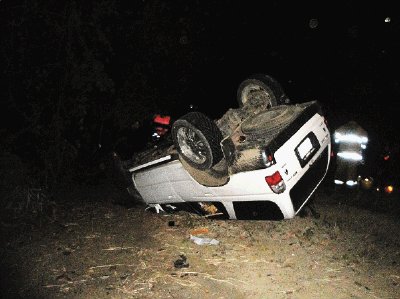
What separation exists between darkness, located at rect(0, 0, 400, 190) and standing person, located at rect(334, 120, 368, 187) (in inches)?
69.8

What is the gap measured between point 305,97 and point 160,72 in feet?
27.0

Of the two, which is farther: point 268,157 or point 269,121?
point 269,121

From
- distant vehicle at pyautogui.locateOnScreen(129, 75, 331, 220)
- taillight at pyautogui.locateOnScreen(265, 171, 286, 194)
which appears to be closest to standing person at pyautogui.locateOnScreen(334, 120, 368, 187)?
distant vehicle at pyautogui.locateOnScreen(129, 75, 331, 220)

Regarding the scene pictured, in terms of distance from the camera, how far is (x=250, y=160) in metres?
4.35

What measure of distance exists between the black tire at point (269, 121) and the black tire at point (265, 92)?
471 millimetres

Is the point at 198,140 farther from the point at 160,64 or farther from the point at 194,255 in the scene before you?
the point at 160,64

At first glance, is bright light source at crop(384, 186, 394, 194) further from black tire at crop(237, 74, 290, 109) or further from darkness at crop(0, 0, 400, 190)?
black tire at crop(237, 74, 290, 109)

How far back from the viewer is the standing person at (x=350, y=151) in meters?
7.56

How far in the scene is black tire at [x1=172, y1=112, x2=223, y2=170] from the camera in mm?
4430

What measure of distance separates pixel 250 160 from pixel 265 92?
6.07 ft

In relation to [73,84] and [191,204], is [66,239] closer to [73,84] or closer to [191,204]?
[191,204]

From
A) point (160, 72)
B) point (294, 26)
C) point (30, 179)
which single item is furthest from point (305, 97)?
point (30, 179)

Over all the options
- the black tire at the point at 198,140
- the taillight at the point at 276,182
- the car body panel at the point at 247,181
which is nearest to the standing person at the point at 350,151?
the car body panel at the point at 247,181

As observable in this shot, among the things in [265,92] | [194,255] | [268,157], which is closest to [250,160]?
[268,157]
